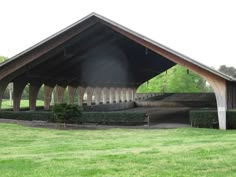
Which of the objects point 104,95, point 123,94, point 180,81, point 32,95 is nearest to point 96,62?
point 32,95

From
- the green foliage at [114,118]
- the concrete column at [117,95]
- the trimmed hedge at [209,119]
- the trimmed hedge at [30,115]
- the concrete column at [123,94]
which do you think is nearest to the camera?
the trimmed hedge at [209,119]

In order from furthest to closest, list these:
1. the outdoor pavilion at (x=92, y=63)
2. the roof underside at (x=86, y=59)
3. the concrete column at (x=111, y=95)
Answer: the concrete column at (x=111, y=95), the roof underside at (x=86, y=59), the outdoor pavilion at (x=92, y=63)

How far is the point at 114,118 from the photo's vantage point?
2055 cm

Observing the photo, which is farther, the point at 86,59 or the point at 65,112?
the point at 86,59

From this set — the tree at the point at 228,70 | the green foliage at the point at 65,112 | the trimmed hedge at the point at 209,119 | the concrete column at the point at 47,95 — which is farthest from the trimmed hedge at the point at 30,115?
the tree at the point at 228,70

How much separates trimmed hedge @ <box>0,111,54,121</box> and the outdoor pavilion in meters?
1.60

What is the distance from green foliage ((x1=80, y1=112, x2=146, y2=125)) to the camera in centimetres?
2016

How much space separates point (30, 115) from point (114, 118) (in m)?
5.32

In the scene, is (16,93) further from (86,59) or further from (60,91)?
(60,91)

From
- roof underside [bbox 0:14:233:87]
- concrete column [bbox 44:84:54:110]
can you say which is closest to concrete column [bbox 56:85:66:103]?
roof underside [bbox 0:14:233:87]

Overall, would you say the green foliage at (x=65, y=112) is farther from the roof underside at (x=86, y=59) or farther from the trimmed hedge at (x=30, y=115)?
the roof underside at (x=86, y=59)

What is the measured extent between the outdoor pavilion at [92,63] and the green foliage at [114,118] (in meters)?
3.60

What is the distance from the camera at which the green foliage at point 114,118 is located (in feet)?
66.1

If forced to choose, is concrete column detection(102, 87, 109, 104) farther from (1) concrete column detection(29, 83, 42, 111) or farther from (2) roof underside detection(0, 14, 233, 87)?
(1) concrete column detection(29, 83, 42, 111)
